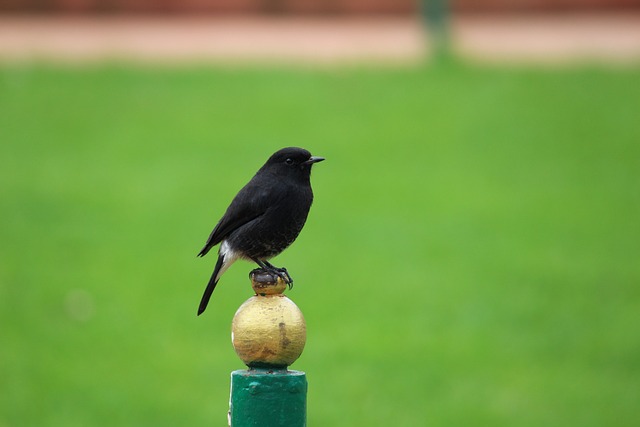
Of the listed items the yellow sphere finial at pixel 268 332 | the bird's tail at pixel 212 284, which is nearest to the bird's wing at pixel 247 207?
A: the bird's tail at pixel 212 284

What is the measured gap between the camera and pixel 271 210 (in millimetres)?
4176

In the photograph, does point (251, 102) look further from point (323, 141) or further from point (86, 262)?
point (86, 262)

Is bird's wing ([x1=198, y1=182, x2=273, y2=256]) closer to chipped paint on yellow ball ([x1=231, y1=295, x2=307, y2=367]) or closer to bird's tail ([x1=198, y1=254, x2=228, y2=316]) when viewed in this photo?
bird's tail ([x1=198, y1=254, x2=228, y2=316])

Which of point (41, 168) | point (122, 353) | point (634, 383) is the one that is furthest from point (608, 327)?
point (41, 168)

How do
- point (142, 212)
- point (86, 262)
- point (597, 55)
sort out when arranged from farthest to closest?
1. point (597, 55)
2. point (142, 212)
3. point (86, 262)

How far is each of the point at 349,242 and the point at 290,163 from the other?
7393 mm

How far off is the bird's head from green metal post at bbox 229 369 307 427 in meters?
0.99

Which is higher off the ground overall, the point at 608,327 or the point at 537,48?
the point at 537,48

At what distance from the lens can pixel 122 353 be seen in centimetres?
902

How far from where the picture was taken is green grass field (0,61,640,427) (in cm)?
853

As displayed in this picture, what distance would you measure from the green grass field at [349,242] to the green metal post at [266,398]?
445cm

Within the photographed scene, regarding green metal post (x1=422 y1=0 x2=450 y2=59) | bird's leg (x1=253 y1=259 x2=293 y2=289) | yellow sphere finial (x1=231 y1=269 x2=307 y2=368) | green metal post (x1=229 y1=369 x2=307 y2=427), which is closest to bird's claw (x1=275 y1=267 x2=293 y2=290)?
bird's leg (x1=253 y1=259 x2=293 y2=289)

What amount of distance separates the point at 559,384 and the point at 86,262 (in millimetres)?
4786

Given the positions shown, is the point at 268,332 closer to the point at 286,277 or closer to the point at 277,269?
the point at 286,277
